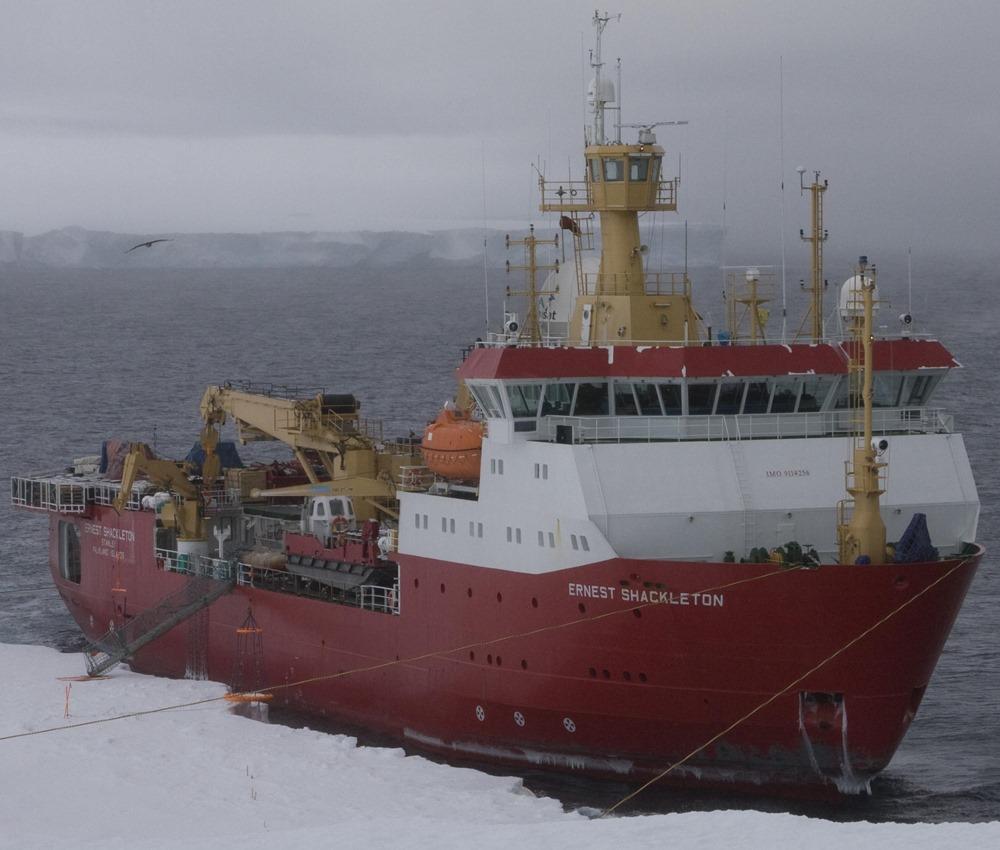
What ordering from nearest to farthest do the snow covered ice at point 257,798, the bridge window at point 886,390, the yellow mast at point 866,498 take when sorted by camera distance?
the snow covered ice at point 257,798 → the yellow mast at point 866,498 → the bridge window at point 886,390

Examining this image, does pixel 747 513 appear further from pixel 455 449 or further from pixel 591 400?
pixel 455 449

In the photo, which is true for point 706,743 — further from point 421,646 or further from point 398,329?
point 398,329

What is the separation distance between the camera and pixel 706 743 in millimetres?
28891

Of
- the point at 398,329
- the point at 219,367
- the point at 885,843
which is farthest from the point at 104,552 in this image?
the point at 398,329

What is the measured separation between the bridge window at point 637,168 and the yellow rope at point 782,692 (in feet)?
32.6

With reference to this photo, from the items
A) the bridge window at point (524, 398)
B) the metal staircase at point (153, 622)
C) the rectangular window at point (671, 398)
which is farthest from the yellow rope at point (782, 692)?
the metal staircase at point (153, 622)

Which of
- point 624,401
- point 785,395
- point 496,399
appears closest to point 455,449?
point 496,399

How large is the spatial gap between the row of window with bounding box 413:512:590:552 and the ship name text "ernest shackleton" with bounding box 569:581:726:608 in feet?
2.15

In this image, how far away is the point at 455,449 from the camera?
1280 inches

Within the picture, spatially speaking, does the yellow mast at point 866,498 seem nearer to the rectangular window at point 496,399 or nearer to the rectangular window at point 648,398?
the rectangular window at point 648,398

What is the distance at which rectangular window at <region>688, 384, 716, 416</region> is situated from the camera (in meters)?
30.7

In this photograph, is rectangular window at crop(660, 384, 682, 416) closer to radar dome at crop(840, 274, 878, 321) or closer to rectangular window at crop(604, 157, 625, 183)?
radar dome at crop(840, 274, 878, 321)

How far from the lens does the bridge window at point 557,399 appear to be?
31.1 meters

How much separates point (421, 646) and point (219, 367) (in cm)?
6111
